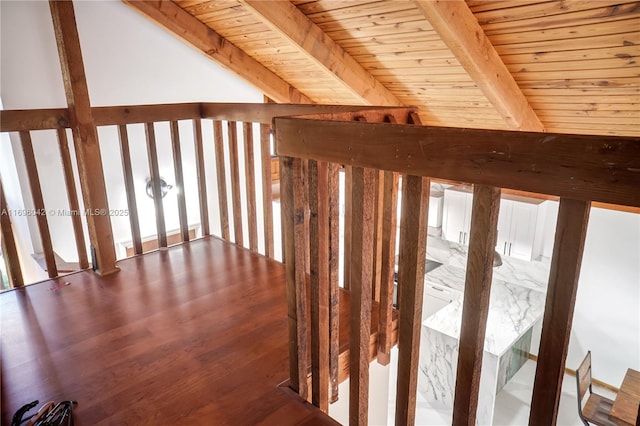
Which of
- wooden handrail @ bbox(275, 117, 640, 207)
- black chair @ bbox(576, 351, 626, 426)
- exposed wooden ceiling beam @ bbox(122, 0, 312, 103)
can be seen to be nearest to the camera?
wooden handrail @ bbox(275, 117, 640, 207)

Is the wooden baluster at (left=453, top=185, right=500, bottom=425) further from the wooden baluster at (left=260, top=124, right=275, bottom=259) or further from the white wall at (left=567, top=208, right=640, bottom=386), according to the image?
the white wall at (left=567, top=208, right=640, bottom=386)

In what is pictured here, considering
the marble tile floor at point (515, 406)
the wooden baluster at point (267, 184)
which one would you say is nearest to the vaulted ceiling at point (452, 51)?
the wooden baluster at point (267, 184)

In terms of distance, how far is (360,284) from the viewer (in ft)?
4.05

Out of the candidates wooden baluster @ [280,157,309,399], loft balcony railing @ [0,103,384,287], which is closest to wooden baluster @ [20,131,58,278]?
loft balcony railing @ [0,103,384,287]

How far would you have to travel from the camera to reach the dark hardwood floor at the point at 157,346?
4.80 feet

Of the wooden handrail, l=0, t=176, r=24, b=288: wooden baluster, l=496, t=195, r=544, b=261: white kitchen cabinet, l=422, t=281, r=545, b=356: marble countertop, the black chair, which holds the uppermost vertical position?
the wooden handrail

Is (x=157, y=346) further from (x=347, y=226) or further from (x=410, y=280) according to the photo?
(x=410, y=280)

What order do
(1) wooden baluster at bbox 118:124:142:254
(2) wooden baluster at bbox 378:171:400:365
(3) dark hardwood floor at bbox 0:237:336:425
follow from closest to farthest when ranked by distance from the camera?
(3) dark hardwood floor at bbox 0:237:336:425 → (2) wooden baluster at bbox 378:171:400:365 → (1) wooden baluster at bbox 118:124:142:254

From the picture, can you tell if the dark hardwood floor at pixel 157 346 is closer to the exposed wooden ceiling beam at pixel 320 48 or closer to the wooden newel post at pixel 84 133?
the wooden newel post at pixel 84 133

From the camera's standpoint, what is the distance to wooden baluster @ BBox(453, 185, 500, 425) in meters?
0.87

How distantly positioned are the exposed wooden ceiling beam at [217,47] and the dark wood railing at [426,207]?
4.10 meters

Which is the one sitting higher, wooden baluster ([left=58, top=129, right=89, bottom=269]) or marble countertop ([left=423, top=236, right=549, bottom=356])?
wooden baluster ([left=58, top=129, right=89, bottom=269])

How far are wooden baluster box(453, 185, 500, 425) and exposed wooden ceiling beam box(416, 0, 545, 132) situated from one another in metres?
2.39

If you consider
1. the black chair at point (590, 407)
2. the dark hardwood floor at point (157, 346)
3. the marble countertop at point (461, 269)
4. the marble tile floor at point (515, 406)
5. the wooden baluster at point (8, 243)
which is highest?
the wooden baluster at point (8, 243)
